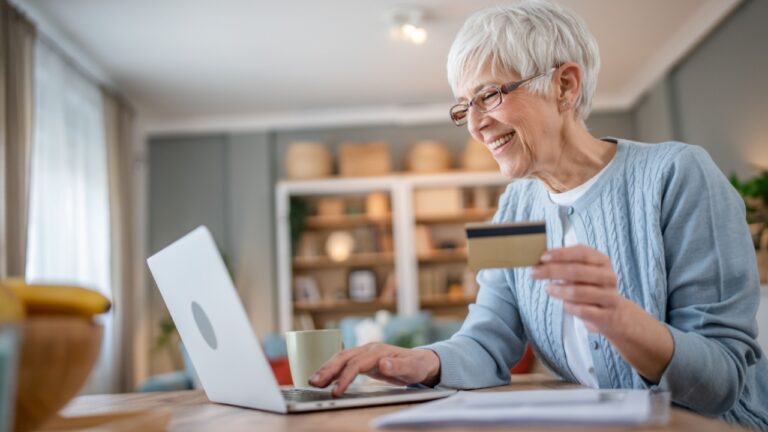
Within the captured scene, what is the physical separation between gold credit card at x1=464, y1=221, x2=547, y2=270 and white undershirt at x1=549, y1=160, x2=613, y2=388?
46 centimetres

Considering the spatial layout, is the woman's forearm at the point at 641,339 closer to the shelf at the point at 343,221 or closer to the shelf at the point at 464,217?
the shelf at the point at 464,217

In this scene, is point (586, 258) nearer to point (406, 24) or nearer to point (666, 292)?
point (666, 292)

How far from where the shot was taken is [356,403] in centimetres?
91

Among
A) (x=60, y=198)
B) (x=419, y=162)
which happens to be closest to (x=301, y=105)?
(x=419, y=162)

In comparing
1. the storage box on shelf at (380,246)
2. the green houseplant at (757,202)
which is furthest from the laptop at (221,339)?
the storage box on shelf at (380,246)

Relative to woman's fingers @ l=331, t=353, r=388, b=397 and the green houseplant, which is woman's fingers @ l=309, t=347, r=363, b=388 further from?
the green houseplant

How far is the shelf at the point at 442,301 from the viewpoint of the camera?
21.3ft

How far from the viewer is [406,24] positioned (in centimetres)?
460

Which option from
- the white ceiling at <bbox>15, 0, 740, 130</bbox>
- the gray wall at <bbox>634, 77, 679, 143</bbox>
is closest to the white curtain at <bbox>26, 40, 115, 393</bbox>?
the white ceiling at <bbox>15, 0, 740, 130</bbox>

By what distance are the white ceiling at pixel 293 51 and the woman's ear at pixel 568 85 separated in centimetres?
313

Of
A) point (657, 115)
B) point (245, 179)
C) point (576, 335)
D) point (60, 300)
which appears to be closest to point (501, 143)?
point (576, 335)

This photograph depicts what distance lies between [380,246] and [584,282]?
5.82 m

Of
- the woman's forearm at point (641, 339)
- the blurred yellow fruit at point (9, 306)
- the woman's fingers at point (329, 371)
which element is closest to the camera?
the blurred yellow fruit at point (9, 306)

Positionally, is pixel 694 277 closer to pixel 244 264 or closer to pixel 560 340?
pixel 560 340
